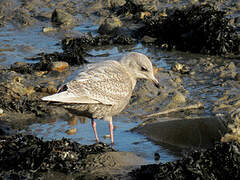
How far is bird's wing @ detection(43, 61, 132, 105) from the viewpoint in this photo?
591cm

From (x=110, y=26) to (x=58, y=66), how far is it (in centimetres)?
325

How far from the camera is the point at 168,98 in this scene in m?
8.12

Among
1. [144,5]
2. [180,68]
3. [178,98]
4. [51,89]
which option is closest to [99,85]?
[178,98]

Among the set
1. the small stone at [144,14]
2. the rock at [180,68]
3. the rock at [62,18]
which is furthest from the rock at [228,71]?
the rock at [62,18]

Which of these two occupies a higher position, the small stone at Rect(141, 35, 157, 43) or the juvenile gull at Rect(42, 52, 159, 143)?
the juvenile gull at Rect(42, 52, 159, 143)

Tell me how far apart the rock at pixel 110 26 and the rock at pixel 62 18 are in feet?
4.47

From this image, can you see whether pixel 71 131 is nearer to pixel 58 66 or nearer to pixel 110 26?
pixel 58 66

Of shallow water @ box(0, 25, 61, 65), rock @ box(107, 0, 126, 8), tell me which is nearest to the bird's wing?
shallow water @ box(0, 25, 61, 65)

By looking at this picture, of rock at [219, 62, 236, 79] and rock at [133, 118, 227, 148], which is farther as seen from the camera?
rock at [219, 62, 236, 79]

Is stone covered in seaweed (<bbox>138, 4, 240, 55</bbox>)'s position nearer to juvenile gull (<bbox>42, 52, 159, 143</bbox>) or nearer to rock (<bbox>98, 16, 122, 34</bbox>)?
rock (<bbox>98, 16, 122, 34</bbox>)

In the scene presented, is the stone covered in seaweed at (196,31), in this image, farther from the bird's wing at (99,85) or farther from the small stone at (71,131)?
the small stone at (71,131)

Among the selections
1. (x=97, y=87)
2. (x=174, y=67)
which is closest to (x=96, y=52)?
(x=174, y=67)

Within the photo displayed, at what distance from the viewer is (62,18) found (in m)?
13.6

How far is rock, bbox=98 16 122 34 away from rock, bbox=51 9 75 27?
1361 mm
